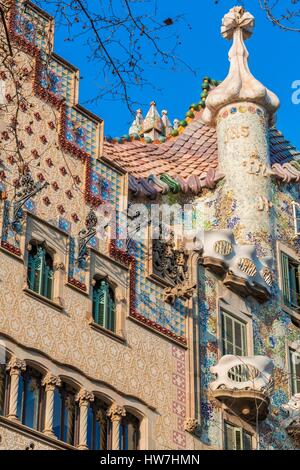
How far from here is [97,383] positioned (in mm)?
18969

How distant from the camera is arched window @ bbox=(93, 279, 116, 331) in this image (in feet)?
64.7

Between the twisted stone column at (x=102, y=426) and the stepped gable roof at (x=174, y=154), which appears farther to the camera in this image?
the stepped gable roof at (x=174, y=154)

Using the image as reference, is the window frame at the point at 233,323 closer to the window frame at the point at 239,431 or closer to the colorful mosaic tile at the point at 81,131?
the window frame at the point at 239,431

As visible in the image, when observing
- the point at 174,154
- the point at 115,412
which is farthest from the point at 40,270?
→ the point at 174,154

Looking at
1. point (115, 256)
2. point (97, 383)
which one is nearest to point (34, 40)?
point (115, 256)

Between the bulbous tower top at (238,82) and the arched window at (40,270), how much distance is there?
6069 mm

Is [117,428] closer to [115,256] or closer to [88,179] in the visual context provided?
[115,256]

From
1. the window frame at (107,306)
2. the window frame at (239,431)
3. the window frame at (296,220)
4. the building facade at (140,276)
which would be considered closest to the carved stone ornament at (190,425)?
the building facade at (140,276)

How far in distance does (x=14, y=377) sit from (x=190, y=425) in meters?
3.26

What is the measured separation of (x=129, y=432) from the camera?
63.4 ft

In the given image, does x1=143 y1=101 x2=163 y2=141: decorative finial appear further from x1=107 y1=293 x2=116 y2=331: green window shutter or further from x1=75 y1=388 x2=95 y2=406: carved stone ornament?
x1=75 y1=388 x2=95 y2=406: carved stone ornament

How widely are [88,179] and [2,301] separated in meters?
3.42

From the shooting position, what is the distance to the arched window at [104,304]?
19719mm

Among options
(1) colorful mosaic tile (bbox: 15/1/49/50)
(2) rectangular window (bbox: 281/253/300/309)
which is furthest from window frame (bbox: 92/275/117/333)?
(2) rectangular window (bbox: 281/253/300/309)
